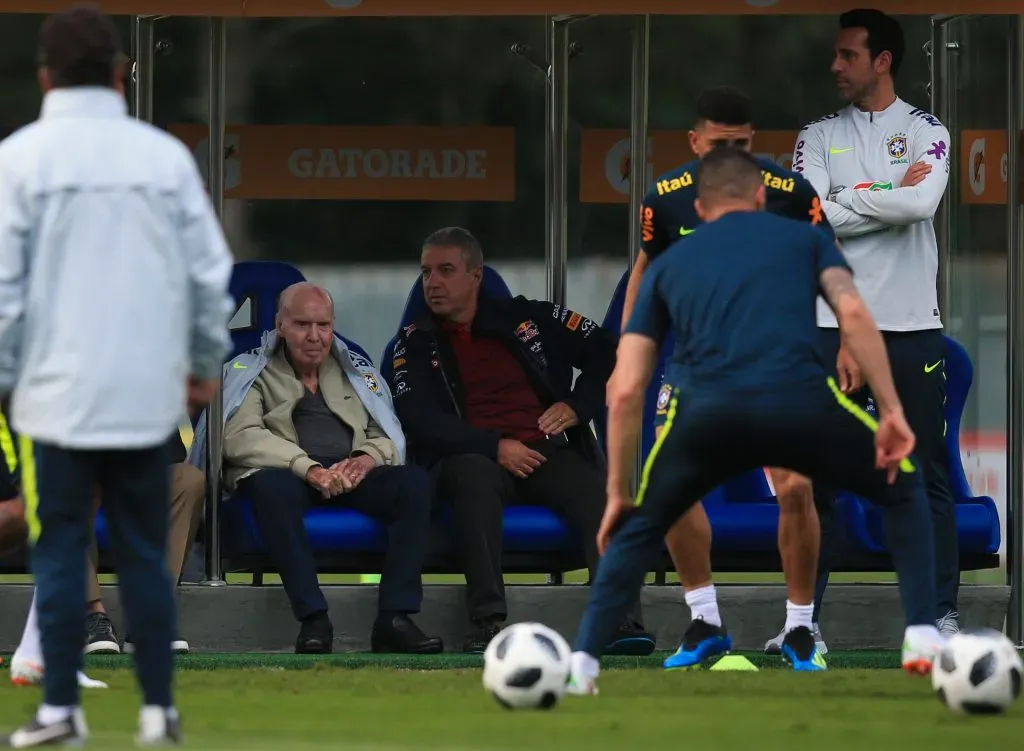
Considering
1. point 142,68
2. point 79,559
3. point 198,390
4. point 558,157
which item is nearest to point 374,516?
point 142,68

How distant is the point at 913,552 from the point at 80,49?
2719mm

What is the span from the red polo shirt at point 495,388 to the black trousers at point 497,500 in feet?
0.48

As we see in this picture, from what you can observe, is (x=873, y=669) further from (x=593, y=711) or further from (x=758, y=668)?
(x=593, y=711)

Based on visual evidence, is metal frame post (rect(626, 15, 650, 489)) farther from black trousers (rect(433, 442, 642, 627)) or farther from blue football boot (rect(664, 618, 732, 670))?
blue football boot (rect(664, 618, 732, 670))

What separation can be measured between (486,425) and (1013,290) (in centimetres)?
213

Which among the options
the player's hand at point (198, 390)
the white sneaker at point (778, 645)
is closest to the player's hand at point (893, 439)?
the player's hand at point (198, 390)

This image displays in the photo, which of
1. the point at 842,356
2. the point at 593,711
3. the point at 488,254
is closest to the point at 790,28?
the point at 488,254

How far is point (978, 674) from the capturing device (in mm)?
5746

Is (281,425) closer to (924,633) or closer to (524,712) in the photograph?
(524,712)

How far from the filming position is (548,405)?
28.8ft

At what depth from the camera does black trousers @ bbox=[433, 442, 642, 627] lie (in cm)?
813

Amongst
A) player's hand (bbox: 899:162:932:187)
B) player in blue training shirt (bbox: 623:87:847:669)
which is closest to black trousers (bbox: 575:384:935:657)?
player in blue training shirt (bbox: 623:87:847:669)

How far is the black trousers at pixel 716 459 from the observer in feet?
19.2

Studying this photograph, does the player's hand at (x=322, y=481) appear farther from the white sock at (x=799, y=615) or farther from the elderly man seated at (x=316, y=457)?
the white sock at (x=799, y=615)
